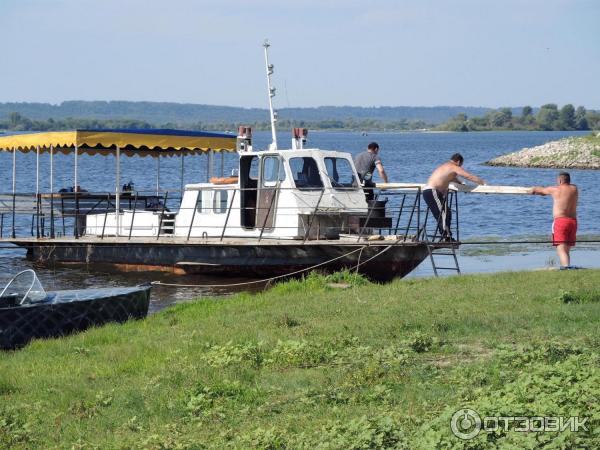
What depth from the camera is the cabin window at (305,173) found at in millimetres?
20266

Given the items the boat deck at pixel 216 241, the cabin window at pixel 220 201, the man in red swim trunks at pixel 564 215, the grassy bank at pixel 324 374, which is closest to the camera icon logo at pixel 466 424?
the grassy bank at pixel 324 374

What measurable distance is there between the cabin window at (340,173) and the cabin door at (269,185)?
97 centimetres

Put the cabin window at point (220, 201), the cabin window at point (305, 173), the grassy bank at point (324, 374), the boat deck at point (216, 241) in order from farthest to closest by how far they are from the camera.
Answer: the cabin window at point (220, 201), the cabin window at point (305, 173), the boat deck at point (216, 241), the grassy bank at point (324, 374)

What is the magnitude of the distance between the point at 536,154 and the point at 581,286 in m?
76.2

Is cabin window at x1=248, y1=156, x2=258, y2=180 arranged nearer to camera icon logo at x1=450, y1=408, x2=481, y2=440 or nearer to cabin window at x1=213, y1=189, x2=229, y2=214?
cabin window at x1=213, y1=189, x2=229, y2=214

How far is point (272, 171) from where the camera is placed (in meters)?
20.5

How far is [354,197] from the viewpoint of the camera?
20.3m

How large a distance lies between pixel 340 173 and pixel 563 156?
218 feet

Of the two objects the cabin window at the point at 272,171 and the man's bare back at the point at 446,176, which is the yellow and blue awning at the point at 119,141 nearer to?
the cabin window at the point at 272,171

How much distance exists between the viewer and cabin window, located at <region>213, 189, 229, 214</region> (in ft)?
70.3

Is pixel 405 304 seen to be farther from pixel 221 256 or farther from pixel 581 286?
pixel 221 256

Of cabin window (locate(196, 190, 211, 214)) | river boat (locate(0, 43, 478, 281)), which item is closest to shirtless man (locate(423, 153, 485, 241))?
river boat (locate(0, 43, 478, 281))

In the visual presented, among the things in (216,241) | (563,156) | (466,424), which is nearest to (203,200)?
A: (216,241)

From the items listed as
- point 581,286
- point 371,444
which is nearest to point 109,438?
point 371,444
